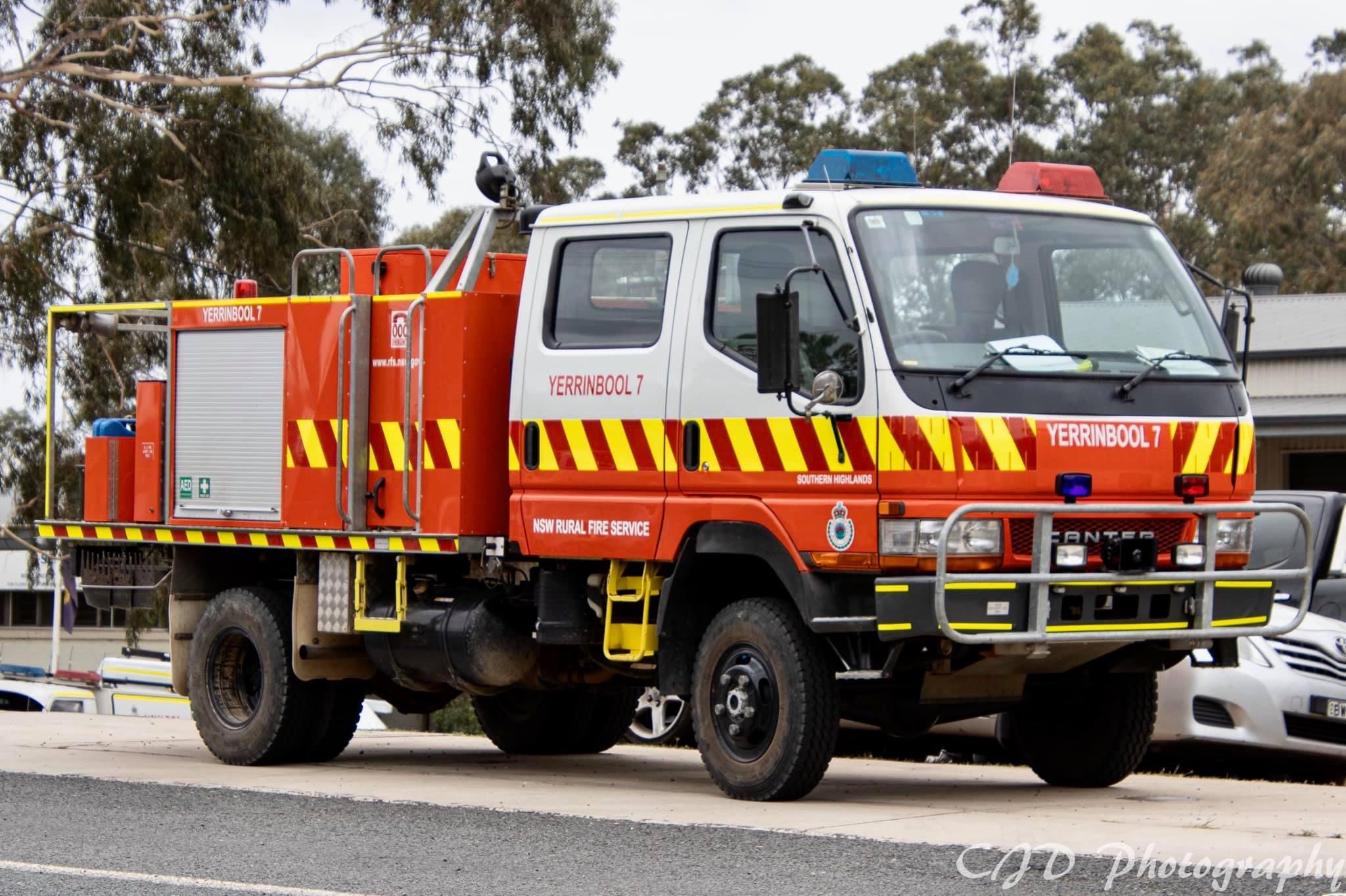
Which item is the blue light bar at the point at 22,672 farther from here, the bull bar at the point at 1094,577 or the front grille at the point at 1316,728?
the bull bar at the point at 1094,577

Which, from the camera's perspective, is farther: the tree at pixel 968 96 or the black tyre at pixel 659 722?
the tree at pixel 968 96

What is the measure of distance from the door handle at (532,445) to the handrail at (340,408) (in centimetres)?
132

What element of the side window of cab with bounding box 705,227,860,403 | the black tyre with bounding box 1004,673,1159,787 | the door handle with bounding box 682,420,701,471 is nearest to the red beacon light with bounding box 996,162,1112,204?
the side window of cab with bounding box 705,227,860,403

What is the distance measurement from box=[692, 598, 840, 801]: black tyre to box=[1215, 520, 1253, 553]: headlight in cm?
184

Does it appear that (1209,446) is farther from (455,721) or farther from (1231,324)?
(455,721)

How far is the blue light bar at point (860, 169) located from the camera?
31.6 feet

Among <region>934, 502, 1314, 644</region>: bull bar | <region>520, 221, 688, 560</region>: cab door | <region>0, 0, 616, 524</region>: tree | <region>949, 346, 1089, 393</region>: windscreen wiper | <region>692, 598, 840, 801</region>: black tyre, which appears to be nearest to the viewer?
<region>934, 502, 1314, 644</region>: bull bar

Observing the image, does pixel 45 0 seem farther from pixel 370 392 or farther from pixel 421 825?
pixel 421 825

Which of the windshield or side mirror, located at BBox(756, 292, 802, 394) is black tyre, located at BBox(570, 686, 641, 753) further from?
the windshield

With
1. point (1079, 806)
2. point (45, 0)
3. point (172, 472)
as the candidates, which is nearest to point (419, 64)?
point (45, 0)

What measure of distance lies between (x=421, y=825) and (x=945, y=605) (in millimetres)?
2384

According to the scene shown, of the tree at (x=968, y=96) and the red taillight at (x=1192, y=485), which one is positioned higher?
the tree at (x=968, y=96)

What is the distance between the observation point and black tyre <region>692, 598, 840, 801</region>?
9102 mm

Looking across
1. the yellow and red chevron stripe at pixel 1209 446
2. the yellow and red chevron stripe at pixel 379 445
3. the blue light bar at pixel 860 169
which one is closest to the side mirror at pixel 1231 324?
the yellow and red chevron stripe at pixel 1209 446
